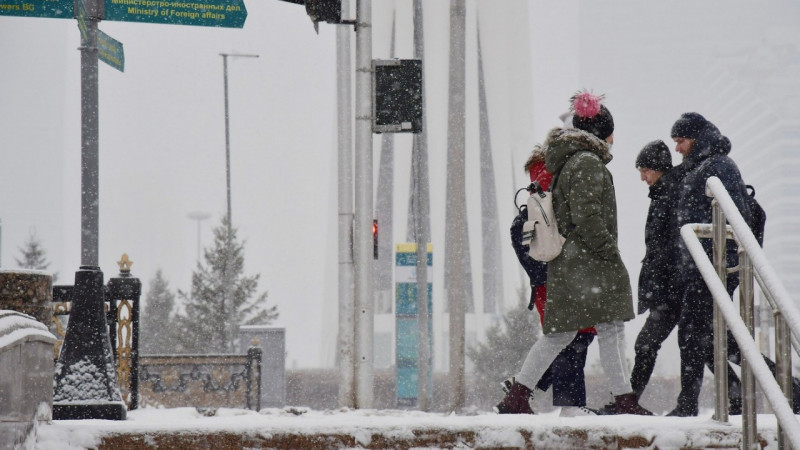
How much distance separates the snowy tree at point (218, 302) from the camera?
39312mm

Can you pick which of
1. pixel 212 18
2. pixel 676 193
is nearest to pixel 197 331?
pixel 212 18

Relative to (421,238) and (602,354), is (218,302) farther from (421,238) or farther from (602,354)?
(602,354)

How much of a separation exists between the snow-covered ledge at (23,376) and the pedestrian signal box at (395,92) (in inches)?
147

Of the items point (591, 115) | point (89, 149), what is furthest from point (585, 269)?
point (89, 149)

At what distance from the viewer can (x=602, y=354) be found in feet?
17.9

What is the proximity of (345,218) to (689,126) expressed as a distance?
2962 millimetres

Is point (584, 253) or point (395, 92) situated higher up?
point (395, 92)

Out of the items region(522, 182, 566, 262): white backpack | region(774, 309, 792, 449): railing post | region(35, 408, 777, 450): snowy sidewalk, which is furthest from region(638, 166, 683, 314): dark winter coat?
region(774, 309, 792, 449): railing post

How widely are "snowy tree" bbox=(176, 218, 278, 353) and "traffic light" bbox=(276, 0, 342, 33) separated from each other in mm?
31185

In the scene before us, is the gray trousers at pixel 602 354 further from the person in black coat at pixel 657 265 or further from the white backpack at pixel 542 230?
the person in black coat at pixel 657 265

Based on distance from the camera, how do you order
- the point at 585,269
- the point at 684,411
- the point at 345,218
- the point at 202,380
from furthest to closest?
the point at 202,380 → the point at 345,218 → the point at 684,411 → the point at 585,269

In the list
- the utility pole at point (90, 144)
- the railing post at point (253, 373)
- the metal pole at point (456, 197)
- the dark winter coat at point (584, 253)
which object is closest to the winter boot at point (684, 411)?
the dark winter coat at point (584, 253)

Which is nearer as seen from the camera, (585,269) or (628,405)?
(585,269)

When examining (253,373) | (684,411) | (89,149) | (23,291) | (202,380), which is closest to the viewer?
(684,411)
